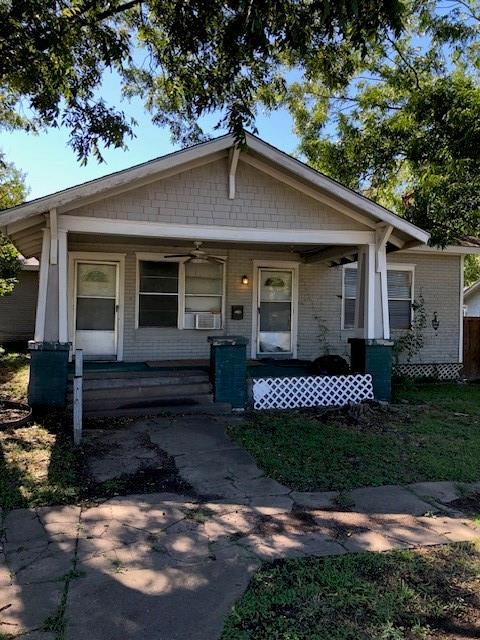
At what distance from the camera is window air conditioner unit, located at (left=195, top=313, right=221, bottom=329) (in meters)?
10.8

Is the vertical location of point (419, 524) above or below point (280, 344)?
below

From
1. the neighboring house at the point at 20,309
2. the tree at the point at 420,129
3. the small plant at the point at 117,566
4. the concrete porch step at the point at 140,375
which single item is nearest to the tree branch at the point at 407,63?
the tree at the point at 420,129

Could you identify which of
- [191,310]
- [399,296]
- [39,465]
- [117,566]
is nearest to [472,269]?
[399,296]

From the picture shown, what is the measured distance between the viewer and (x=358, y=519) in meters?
4.18

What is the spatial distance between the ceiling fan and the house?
A: 5cm

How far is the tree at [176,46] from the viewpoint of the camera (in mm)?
5680

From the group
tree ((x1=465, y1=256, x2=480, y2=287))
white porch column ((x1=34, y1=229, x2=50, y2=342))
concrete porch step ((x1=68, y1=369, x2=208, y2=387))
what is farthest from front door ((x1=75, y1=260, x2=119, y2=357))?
tree ((x1=465, y1=256, x2=480, y2=287))

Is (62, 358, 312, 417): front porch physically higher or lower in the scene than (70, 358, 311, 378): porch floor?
lower

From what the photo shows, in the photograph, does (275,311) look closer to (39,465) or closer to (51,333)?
(51,333)

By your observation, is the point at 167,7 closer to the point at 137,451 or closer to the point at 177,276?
the point at 177,276

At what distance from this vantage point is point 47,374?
7.39 meters

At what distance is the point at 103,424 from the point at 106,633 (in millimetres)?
4727

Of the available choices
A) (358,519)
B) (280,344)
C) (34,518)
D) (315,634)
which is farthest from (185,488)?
(280,344)

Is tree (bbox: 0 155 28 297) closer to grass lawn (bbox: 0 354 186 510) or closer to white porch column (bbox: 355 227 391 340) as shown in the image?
grass lawn (bbox: 0 354 186 510)
